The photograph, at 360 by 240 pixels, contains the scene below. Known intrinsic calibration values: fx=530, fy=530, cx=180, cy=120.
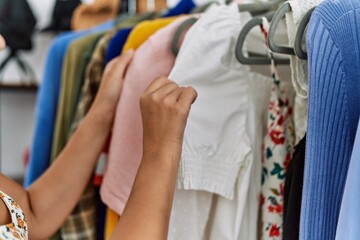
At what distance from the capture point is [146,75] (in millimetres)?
896

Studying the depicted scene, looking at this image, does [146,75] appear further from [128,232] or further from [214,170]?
[128,232]

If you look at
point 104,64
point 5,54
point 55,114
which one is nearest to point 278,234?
point 104,64

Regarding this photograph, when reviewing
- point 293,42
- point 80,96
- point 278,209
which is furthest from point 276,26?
point 80,96

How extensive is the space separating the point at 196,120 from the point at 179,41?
0.49ft

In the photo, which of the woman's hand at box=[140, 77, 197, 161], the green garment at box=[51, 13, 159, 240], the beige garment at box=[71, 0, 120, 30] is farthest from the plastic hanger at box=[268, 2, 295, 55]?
the beige garment at box=[71, 0, 120, 30]

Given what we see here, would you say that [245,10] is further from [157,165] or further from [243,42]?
[157,165]

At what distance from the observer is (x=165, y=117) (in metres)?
0.66

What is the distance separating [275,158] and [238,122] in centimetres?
8

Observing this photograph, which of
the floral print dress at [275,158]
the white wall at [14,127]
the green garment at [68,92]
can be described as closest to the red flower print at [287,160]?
the floral print dress at [275,158]

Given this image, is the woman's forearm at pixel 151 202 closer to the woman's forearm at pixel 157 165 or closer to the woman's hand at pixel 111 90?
the woman's forearm at pixel 157 165

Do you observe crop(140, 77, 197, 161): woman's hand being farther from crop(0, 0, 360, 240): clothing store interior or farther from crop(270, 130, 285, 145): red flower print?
crop(270, 130, 285, 145): red flower print

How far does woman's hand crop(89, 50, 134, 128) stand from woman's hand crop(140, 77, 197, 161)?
27 centimetres

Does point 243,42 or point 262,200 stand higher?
point 243,42

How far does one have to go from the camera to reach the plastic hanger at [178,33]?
871 millimetres
